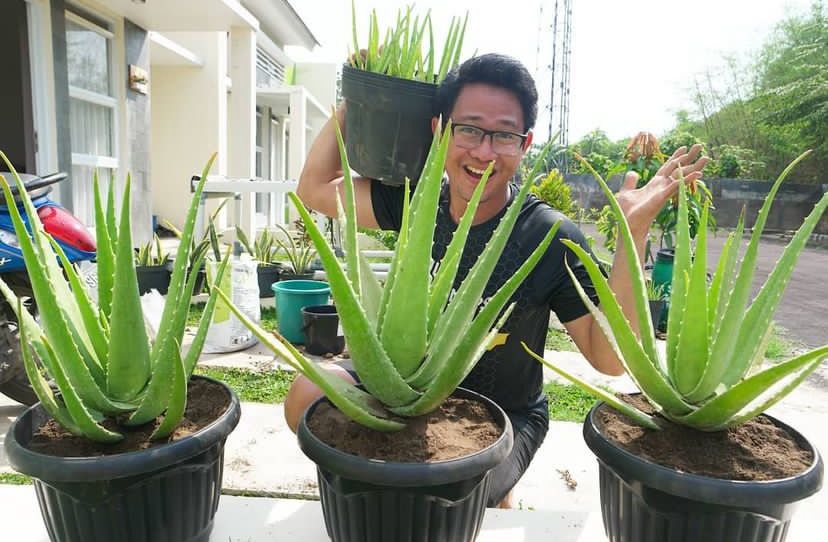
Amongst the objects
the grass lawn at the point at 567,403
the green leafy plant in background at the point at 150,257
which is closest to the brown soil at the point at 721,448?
the grass lawn at the point at 567,403

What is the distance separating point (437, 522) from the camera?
2.24ft

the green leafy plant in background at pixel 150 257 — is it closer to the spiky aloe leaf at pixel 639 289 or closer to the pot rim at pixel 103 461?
the pot rim at pixel 103 461

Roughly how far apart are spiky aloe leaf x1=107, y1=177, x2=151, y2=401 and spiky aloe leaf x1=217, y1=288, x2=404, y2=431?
120mm

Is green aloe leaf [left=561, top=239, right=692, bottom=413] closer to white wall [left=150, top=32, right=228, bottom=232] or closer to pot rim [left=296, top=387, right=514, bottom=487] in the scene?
pot rim [left=296, top=387, right=514, bottom=487]

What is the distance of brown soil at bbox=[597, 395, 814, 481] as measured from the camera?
645 mm

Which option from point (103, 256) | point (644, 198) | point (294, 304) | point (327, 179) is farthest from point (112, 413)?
point (294, 304)

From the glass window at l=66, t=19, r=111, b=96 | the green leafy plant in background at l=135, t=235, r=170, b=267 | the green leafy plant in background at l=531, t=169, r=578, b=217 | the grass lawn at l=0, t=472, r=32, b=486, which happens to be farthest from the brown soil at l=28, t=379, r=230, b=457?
the green leafy plant in background at l=531, t=169, r=578, b=217

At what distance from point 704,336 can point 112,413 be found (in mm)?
731

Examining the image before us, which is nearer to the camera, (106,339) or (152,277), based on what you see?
(106,339)

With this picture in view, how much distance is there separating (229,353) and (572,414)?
203 centimetres

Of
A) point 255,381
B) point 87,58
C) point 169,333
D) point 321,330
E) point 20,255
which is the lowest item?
point 255,381

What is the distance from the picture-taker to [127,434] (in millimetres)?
718

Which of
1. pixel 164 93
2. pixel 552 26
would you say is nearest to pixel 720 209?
pixel 552 26

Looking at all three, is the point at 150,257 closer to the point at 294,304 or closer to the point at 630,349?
the point at 294,304
